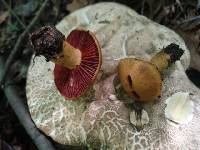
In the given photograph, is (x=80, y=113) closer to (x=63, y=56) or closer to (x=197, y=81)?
(x=63, y=56)

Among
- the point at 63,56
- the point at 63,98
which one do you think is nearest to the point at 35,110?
the point at 63,98

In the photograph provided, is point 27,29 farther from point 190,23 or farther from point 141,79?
point 141,79

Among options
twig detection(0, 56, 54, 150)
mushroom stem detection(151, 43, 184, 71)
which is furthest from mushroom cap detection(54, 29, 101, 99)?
twig detection(0, 56, 54, 150)

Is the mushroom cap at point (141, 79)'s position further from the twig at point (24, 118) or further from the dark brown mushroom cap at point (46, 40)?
the twig at point (24, 118)

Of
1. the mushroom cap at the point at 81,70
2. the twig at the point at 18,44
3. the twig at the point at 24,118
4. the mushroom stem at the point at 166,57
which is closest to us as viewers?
the mushroom cap at the point at 81,70

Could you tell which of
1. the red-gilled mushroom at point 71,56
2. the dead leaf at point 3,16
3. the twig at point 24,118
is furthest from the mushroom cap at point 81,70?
the dead leaf at point 3,16

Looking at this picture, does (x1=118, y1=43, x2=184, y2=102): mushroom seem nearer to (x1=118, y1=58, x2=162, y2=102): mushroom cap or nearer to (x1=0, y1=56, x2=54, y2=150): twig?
(x1=118, y1=58, x2=162, y2=102): mushroom cap
